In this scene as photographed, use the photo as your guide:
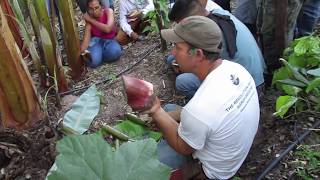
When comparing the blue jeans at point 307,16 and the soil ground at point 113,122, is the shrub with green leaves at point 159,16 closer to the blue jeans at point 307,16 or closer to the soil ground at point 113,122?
the soil ground at point 113,122

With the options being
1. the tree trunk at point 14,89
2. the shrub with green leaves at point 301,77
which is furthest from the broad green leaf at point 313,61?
the tree trunk at point 14,89

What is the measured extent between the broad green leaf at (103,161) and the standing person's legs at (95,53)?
8.56 ft

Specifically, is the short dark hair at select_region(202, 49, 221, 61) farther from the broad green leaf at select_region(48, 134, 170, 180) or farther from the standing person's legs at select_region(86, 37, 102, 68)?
the standing person's legs at select_region(86, 37, 102, 68)

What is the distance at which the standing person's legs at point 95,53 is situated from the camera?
3.53 metres

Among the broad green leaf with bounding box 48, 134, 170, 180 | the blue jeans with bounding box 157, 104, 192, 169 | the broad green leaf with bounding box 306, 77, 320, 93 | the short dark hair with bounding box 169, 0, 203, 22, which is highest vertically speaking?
the broad green leaf with bounding box 48, 134, 170, 180

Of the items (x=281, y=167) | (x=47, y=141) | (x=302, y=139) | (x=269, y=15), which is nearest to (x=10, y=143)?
(x=47, y=141)

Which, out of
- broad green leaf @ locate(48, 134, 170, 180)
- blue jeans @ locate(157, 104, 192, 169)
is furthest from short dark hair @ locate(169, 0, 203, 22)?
broad green leaf @ locate(48, 134, 170, 180)

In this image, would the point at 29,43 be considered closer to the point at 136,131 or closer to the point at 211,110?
the point at 136,131

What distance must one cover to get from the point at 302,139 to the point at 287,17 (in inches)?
33.0

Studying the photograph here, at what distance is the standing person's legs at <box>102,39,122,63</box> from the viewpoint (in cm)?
359

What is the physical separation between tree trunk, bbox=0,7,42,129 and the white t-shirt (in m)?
1.03

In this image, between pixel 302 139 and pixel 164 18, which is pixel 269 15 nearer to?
pixel 302 139

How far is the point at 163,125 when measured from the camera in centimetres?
179

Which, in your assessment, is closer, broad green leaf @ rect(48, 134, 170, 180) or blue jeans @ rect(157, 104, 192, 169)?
broad green leaf @ rect(48, 134, 170, 180)
